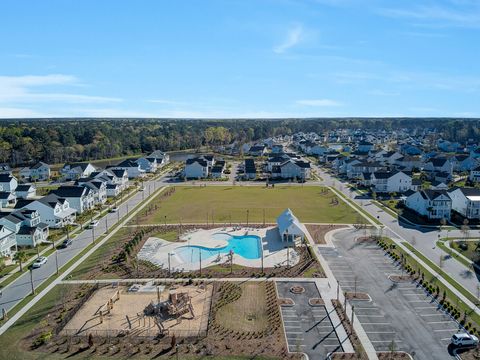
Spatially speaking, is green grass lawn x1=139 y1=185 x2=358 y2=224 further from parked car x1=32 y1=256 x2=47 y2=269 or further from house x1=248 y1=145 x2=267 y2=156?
house x1=248 y1=145 x2=267 y2=156

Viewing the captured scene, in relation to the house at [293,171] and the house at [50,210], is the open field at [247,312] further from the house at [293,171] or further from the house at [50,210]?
the house at [293,171]

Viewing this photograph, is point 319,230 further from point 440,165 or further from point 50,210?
point 440,165

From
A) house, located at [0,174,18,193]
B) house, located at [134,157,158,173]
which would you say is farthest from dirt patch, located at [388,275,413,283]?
house, located at [134,157,158,173]

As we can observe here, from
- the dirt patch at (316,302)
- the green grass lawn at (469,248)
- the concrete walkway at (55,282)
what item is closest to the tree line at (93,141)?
the concrete walkway at (55,282)

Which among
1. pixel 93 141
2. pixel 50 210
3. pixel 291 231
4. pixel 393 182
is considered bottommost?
pixel 291 231

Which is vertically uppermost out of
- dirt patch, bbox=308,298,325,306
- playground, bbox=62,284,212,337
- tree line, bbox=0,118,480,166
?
tree line, bbox=0,118,480,166

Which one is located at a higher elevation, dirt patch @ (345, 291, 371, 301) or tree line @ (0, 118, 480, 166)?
tree line @ (0, 118, 480, 166)

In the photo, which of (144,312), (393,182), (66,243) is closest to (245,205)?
(66,243)
